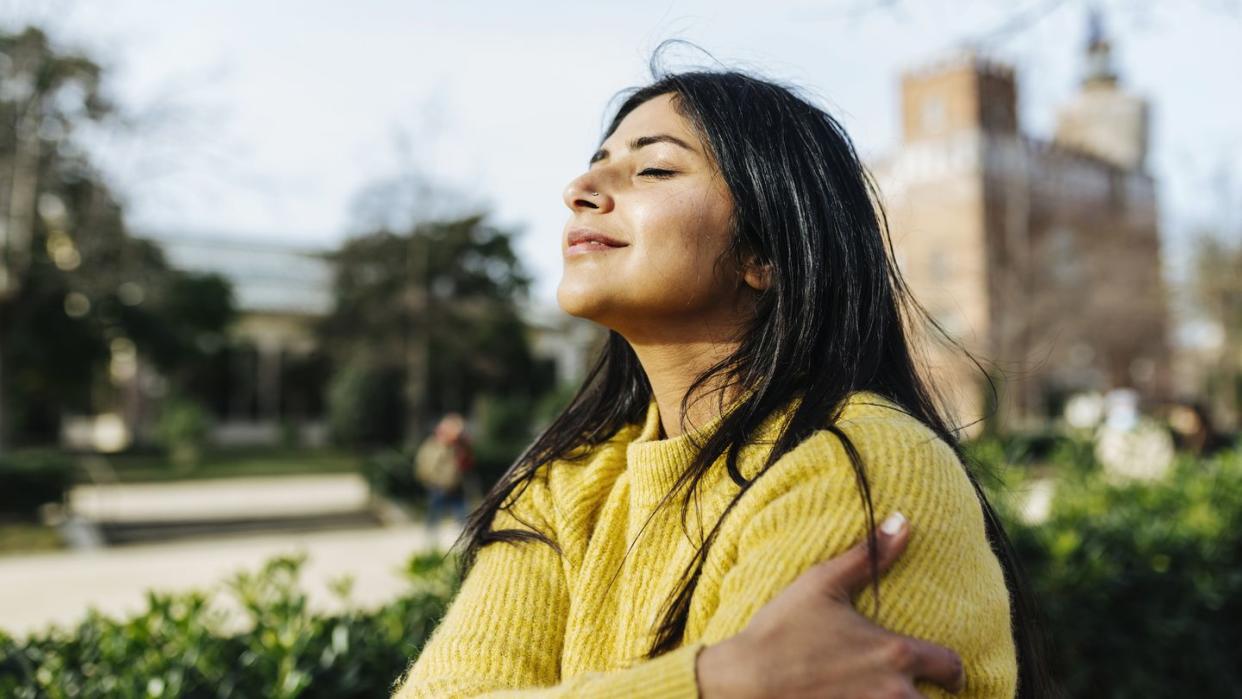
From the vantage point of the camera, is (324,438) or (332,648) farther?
(324,438)

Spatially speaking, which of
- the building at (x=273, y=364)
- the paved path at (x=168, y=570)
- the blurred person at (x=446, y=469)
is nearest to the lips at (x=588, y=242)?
the paved path at (x=168, y=570)

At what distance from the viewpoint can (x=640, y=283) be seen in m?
1.59

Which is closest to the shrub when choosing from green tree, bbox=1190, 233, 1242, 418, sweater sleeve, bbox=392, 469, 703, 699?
sweater sleeve, bbox=392, 469, 703, 699

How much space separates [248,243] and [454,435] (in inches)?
1173

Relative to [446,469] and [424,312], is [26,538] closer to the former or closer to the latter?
[446,469]

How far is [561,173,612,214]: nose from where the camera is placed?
5.44 feet

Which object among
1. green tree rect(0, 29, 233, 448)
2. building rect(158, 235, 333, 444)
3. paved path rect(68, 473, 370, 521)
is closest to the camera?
green tree rect(0, 29, 233, 448)

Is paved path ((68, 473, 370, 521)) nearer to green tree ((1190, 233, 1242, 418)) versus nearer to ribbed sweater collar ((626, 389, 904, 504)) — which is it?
ribbed sweater collar ((626, 389, 904, 504))

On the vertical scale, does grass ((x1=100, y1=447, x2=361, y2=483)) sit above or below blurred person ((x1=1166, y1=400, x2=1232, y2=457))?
below

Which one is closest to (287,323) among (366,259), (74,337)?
(366,259)

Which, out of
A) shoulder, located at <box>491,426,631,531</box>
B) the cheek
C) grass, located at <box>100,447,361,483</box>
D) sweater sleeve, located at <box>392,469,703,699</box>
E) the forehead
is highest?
the forehead

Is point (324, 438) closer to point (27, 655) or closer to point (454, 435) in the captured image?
point (454, 435)

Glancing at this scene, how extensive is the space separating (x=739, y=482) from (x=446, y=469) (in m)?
10.9

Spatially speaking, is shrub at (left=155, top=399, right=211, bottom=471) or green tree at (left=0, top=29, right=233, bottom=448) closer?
green tree at (left=0, top=29, right=233, bottom=448)
